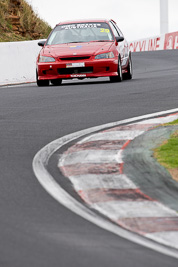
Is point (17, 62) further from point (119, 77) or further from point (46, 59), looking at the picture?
point (119, 77)

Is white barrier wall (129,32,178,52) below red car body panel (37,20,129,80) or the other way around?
below

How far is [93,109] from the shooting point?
1139 centimetres

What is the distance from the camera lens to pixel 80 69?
16.6m

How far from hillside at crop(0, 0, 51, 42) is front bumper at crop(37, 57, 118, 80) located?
16015 mm

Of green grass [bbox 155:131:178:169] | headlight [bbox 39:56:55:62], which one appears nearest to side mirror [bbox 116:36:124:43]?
headlight [bbox 39:56:55:62]

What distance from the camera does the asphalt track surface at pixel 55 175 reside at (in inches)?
161

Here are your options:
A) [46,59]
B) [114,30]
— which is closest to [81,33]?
[114,30]

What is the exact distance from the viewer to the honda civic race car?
1655 cm

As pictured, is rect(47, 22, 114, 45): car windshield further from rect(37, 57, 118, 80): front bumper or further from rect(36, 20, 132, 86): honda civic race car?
rect(37, 57, 118, 80): front bumper

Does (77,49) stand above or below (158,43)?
above

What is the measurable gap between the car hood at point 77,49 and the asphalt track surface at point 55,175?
1.98 m

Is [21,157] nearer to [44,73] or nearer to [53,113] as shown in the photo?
[53,113]

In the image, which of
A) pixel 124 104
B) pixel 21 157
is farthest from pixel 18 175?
pixel 124 104

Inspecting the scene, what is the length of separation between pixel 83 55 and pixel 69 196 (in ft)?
36.8
